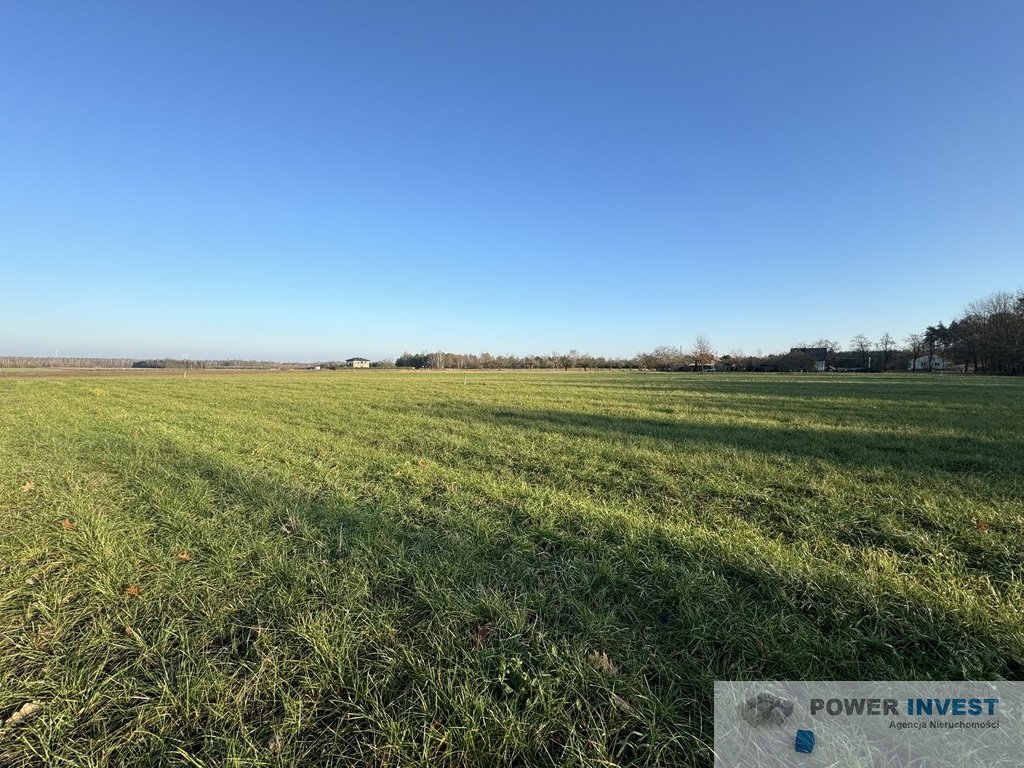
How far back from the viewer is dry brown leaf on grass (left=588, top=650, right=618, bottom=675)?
242 centimetres

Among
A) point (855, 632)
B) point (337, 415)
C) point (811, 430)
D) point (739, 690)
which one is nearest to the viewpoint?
point (739, 690)

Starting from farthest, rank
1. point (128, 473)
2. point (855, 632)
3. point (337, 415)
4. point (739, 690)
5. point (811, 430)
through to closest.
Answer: point (337, 415) → point (811, 430) → point (128, 473) → point (855, 632) → point (739, 690)

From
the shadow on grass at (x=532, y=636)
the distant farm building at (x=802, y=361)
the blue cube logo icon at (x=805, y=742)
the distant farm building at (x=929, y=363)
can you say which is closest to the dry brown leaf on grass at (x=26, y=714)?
the shadow on grass at (x=532, y=636)

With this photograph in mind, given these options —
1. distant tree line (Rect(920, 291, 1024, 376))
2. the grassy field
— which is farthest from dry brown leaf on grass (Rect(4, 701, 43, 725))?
distant tree line (Rect(920, 291, 1024, 376))

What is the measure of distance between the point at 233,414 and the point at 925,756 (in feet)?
54.5

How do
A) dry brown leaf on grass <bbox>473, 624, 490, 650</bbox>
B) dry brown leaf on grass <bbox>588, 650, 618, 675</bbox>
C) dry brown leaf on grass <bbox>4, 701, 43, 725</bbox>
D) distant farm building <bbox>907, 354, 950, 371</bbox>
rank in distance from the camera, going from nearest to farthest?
1. dry brown leaf on grass <bbox>4, 701, 43, 725</bbox>
2. dry brown leaf on grass <bbox>588, 650, 618, 675</bbox>
3. dry brown leaf on grass <bbox>473, 624, 490, 650</bbox>
4. distant farm building <bbox>907, 354, 950, 371</bbox>

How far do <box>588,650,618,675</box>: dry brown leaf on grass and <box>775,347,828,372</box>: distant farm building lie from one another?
119 m

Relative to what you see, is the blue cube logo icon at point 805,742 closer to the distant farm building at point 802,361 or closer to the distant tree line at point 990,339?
the distant tree line at point 990,339

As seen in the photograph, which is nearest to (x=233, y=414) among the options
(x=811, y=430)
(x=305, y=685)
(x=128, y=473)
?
(x=128, y=473)

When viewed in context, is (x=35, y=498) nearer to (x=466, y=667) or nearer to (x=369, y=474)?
(x=369, y=474)

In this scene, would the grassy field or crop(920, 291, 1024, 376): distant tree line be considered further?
crop(920, 291, 1024, 376): distant tree line

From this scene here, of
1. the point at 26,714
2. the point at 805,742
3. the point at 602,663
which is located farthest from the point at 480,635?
the point at 26,714

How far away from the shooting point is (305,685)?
2340mm

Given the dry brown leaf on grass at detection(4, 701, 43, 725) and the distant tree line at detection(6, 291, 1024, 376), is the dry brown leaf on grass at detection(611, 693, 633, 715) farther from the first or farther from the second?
the distant tree line at detection(6, 291, 1024, 376)
